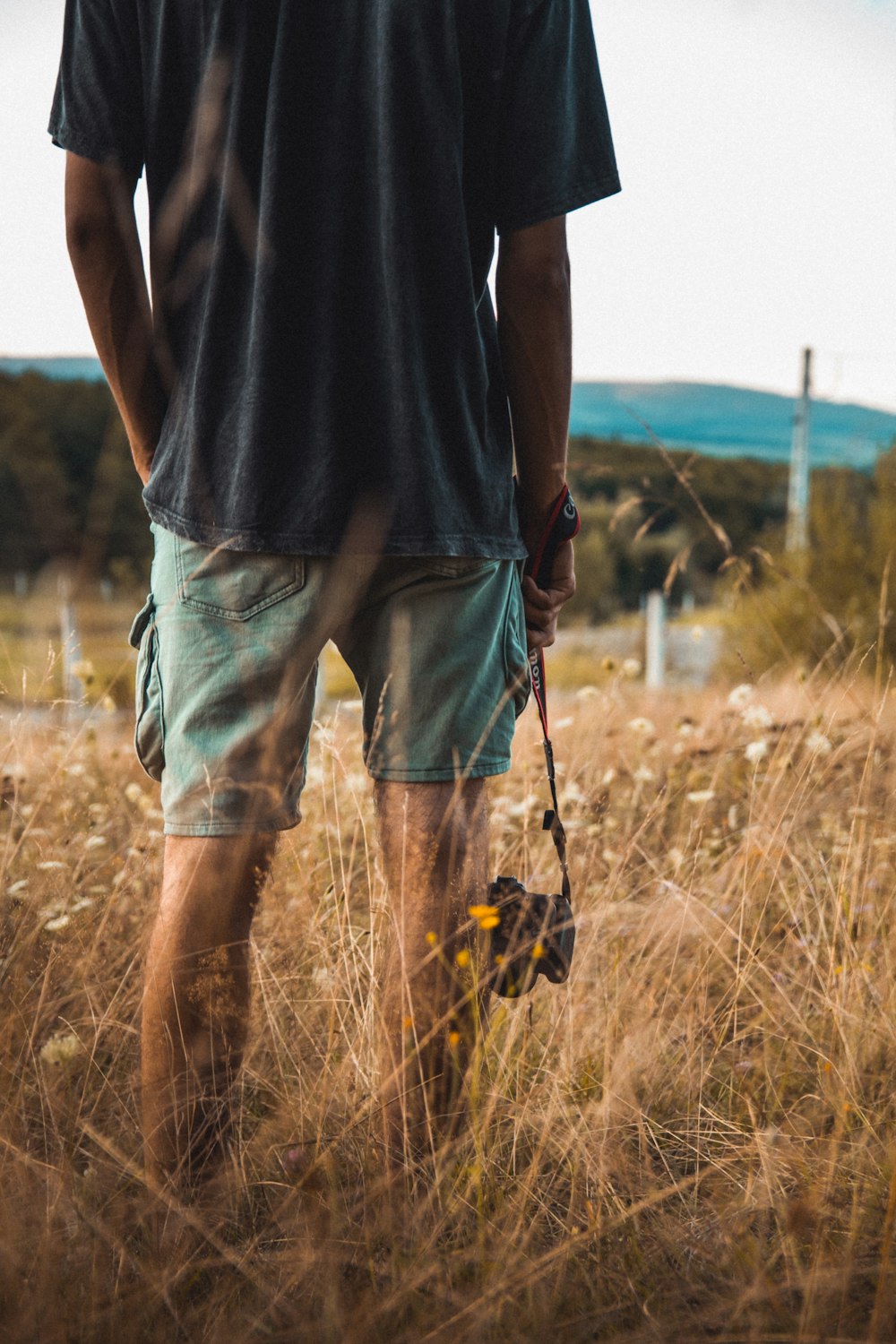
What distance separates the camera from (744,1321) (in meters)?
1.14

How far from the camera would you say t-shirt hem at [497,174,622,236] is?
4.49 feet

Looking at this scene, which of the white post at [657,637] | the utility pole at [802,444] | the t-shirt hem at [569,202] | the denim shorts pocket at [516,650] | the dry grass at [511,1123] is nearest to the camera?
the dry grass at [511,1123]

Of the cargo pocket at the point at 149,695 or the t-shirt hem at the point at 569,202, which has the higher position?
the t-shirt hem at the point at 569,202

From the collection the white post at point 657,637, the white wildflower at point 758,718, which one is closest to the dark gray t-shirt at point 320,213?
the white wildflower at point 758,718

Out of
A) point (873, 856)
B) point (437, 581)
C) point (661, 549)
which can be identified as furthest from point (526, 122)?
point (661, 549)

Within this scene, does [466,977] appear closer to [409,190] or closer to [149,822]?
[409,190]

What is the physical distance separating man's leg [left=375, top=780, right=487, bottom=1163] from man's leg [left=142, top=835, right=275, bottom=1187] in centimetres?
19

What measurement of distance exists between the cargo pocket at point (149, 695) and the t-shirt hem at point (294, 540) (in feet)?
0.46

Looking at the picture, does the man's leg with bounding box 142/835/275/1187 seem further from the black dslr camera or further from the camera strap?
the camera strap

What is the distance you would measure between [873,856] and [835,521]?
8661 mm

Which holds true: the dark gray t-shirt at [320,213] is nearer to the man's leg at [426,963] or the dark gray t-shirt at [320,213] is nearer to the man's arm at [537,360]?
the man's arm at [537,360]

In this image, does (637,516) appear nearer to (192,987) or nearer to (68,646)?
(68,646)

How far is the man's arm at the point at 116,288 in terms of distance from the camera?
1336 millimetres

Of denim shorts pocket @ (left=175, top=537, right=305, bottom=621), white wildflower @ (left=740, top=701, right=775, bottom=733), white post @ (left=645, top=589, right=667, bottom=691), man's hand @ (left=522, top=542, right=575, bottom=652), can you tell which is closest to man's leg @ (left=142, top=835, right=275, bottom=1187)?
denim shorts pocket @ (left=175, top=537, right=305, bottom=621)
